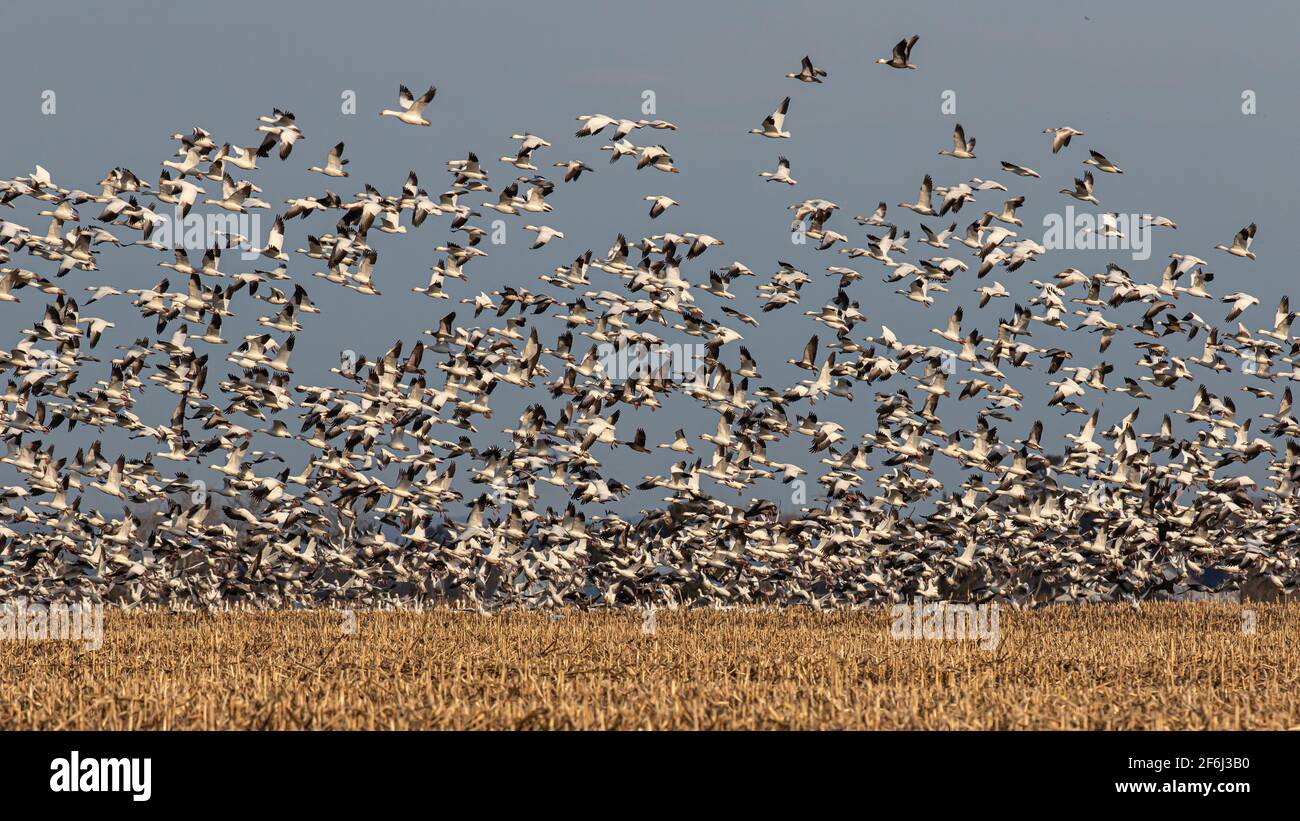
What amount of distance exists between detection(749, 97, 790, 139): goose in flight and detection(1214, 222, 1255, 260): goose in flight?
9.87 m

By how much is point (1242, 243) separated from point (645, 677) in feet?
72.9

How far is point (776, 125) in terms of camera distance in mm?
34188

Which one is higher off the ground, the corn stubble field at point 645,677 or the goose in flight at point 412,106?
the goose in flight at point 412,106

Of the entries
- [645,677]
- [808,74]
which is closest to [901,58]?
[808,74]

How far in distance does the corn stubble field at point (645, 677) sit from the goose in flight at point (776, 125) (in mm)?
10074

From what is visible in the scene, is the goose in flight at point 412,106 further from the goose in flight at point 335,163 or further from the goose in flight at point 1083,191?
the goose in flight at point 1083,191

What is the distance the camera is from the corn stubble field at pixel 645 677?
46.6 feet

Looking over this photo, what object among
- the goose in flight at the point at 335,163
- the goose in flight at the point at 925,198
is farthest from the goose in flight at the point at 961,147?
the goose in flight at the point at 335,163

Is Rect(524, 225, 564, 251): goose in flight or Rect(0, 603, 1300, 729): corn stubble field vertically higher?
Rect(524, 225, 564, 251): goose in flight

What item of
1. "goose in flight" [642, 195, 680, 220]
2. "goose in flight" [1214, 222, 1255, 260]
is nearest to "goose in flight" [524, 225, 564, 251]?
"goose in flight" [642, 195, 680, 220]

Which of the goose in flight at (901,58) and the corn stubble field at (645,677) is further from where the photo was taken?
the goose in flight at (901,58)

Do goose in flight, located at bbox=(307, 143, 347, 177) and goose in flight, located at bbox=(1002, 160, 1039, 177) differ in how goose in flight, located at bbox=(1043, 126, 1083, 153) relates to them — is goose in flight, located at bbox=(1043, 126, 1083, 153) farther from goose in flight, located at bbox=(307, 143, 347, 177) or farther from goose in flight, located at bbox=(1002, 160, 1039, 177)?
goose in flight, located at bbox=(307, 143, 347, 177)

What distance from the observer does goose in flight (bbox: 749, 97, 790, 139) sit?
1337 inches
